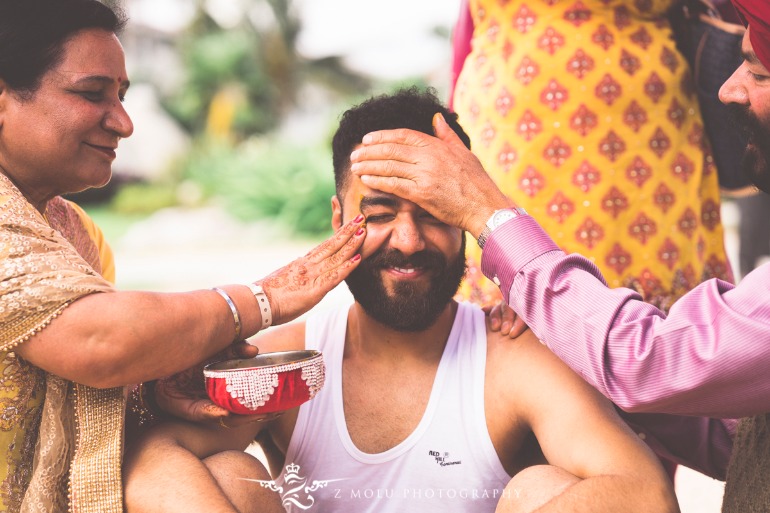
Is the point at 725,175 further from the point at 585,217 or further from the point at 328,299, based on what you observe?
the point at 328,299

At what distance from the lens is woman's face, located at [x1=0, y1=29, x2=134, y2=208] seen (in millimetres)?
2453

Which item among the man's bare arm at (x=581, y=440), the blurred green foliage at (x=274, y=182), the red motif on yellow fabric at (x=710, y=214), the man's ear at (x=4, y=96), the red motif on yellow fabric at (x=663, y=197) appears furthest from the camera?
the blurred green foliage at (x=274, y=182)

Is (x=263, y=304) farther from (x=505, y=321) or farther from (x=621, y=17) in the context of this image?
(x=621, y=17)

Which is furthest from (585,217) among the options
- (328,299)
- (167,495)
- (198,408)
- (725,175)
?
(328,299)

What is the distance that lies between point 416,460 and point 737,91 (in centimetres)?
144

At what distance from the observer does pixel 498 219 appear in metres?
2.33

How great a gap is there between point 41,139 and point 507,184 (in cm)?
174

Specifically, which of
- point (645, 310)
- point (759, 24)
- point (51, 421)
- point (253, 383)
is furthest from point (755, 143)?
point (51, 421)

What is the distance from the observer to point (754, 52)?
6.93ft

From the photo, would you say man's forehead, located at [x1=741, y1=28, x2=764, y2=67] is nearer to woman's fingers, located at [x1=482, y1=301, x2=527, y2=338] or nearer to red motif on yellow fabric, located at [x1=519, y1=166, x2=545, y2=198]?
woman's fingers, located at [x1=482, y1=301, x2=527, y2=338]

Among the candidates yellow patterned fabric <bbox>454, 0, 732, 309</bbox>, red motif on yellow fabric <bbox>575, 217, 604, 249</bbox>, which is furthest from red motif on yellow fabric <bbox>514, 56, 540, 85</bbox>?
red motif on yellow fabric <bbox>575, 217, 604, 249</bbox>

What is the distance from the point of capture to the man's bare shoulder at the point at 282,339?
118 inches

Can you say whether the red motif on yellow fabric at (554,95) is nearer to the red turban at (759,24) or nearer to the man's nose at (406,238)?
the man's nose at (406,238)

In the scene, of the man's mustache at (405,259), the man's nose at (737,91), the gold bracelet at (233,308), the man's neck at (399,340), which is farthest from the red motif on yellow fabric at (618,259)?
the gold bracelet at (233,308)
